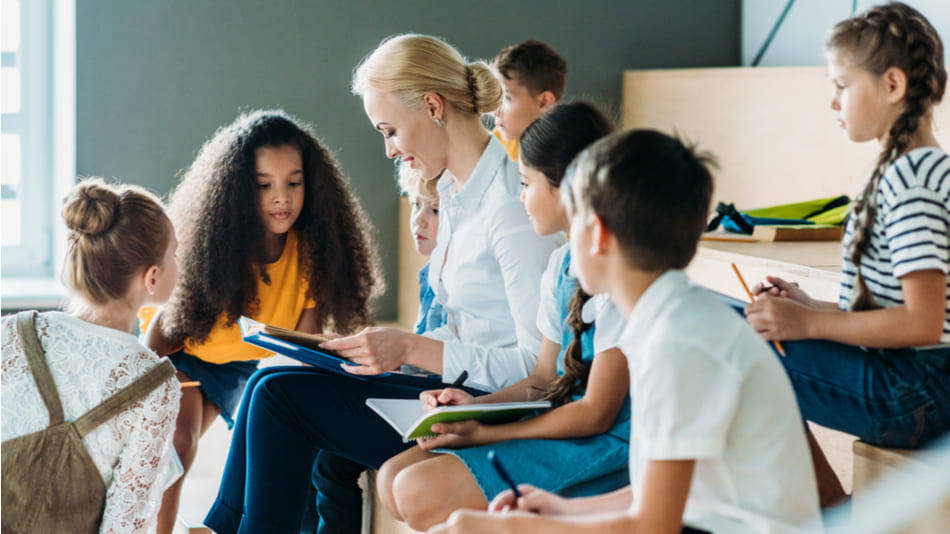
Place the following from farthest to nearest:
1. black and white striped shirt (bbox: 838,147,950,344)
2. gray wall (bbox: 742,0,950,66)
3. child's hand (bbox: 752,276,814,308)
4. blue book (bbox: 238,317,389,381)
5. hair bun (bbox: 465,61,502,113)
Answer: gray wall (bbox: 742,0,950,66) < hair bun (bbox: 465,61,502,113) < blue book (bbox: 238,317,389,381) < child's hand (bbox: 752,276,814,308) < black and white striped shirt (bbox: 838,147,950,344)

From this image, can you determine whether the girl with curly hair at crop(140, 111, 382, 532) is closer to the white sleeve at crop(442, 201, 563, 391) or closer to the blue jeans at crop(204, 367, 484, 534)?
the blue jeans at crop(204, 367, 484, 534)

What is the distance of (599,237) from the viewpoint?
991mm

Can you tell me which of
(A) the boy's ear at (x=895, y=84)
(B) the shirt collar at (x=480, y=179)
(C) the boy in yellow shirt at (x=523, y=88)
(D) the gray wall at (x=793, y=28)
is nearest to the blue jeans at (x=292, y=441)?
(B) the shirt collar at (x=480, y=179)

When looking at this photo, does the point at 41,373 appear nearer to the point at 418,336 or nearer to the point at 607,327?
the point at 418,336

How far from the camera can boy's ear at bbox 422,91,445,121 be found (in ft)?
5.86

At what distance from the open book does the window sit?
249cm

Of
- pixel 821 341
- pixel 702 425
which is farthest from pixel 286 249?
pixel 702 425

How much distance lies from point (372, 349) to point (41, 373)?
521 mm

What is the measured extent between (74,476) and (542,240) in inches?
32.9

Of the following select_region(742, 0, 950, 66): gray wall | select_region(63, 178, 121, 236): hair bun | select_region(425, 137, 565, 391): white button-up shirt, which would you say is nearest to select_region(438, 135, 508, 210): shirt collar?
select_region(425, 137, 565, 391): white button-up shirt

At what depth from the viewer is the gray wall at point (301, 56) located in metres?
3.58

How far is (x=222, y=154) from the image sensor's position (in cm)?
218

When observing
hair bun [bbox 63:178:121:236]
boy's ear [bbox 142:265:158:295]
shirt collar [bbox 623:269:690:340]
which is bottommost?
boy's ear [bbox 142:265:158:295]

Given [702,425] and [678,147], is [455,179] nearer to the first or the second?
[678,147]
